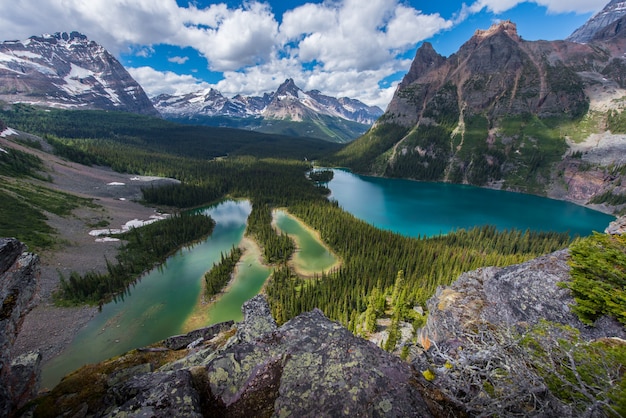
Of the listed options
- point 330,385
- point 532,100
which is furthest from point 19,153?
point 532,100

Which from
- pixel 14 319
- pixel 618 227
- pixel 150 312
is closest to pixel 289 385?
pixel 14 319

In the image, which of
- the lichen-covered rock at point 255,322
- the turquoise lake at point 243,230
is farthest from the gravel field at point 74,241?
the lichen-covered rock at point 255,322

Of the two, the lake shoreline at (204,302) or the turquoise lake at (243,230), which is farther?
the lake shoreline at (204,302)

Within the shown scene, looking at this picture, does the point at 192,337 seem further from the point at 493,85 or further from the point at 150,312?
the point at 493,85

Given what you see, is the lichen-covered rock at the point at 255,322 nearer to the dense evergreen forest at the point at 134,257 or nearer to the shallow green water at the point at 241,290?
the shallow green water at the point at 241,290

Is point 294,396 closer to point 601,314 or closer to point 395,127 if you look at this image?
point 601,314

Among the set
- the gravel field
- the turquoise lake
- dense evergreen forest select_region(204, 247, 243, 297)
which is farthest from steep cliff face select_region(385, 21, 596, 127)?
the gravel field

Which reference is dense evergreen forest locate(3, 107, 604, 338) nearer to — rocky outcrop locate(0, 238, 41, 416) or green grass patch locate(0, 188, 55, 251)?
green grass patch locate(0, 188, 55, 251)
